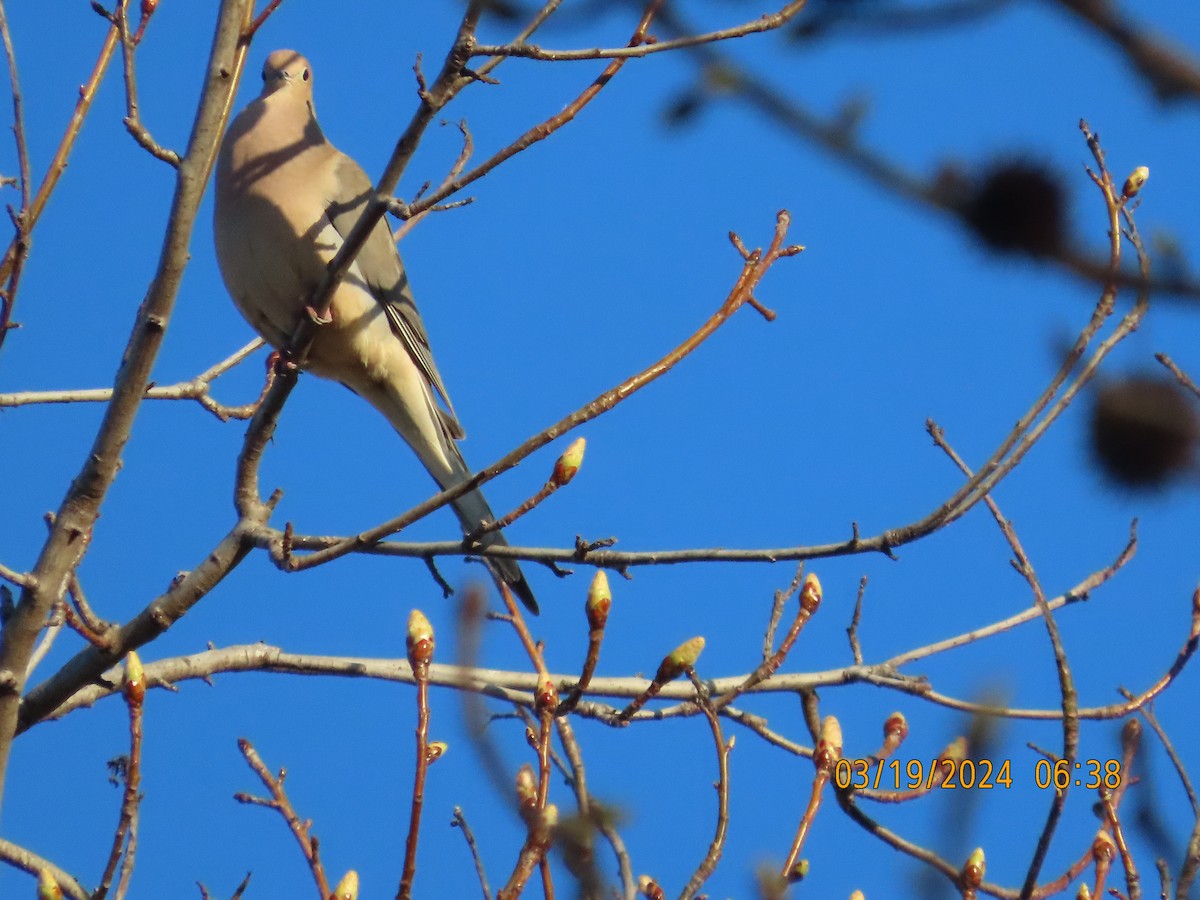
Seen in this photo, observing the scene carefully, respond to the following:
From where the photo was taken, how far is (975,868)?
225 cm

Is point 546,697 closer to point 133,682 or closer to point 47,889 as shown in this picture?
point 133,682

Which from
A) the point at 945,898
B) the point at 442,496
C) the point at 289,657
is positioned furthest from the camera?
the point at 289,657

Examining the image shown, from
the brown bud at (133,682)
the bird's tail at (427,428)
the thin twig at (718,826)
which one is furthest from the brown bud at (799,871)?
the bird's tail at (427,428)

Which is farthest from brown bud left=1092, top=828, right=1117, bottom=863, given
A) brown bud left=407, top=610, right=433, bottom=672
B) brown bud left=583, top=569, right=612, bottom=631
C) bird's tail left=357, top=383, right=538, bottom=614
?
bird's tail left=357, top=383, right=538, bottom=614

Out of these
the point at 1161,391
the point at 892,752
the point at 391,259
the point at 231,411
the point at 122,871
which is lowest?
the point at 1161,391

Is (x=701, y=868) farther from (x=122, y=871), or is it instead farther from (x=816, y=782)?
(x=122, y=871)

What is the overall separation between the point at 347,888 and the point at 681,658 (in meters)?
0.64

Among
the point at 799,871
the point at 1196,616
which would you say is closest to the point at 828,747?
the point at 799,871

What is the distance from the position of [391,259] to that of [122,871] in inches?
100

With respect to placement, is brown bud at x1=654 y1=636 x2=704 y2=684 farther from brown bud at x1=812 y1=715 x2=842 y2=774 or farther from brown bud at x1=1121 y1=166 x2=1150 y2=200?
brown bud at x1=1121 y1=166 x2=1150 y2=200

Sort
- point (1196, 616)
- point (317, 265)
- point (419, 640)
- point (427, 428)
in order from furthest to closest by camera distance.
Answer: point (427, 428), point (317, 265), point (1196, 616), point (419, 640)

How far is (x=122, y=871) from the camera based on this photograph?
8.15ft

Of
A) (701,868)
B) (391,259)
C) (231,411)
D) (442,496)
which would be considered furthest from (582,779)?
(391,259)

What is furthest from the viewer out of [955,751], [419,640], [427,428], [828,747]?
[427,428]
